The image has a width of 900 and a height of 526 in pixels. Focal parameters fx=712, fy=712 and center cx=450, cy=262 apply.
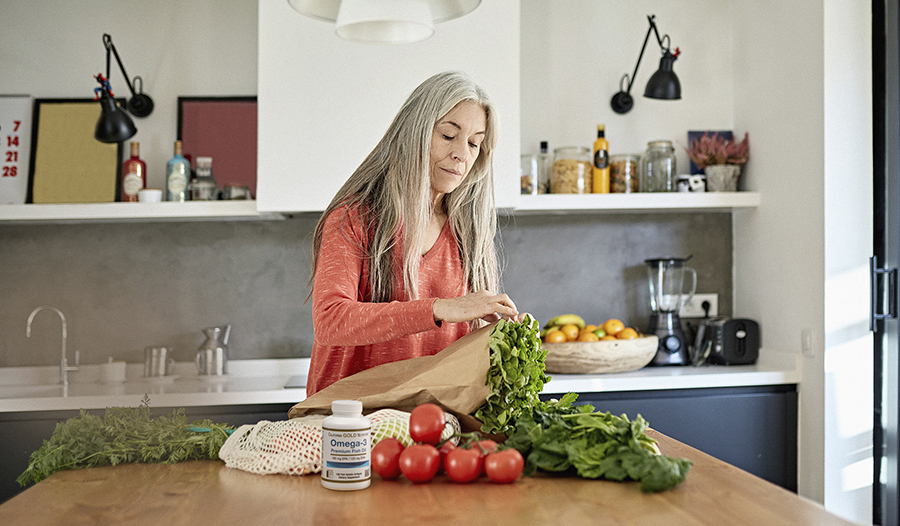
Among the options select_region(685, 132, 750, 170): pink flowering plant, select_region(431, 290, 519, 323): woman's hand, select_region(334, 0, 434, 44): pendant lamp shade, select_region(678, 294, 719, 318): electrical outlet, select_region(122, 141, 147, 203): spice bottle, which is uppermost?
select_region(685, 132, 750, 170): pink flowering plant

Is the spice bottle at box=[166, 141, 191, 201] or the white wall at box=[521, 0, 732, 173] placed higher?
the white wall at box=[521, 0, 732, 173]

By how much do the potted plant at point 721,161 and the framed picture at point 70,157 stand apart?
235cm

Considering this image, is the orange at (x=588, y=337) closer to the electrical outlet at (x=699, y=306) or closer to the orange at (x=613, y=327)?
the orange at (x=613, y=327)

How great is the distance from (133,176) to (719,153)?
7.55 feet

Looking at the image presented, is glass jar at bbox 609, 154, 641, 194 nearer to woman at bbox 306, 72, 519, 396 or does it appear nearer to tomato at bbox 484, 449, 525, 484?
woman at bbox 306, 72, 519, 396

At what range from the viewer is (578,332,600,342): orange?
2.61m

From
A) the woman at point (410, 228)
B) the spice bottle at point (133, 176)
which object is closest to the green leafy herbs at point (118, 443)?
the woman at point (410, 228)

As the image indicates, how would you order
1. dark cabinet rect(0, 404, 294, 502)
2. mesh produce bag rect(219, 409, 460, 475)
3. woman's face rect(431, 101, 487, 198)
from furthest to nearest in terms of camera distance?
dark cabinet rect(0, 404, 294, 502) < woman's face rect(431, 101, 487, 198) < mesh produce bag rect(219, 409, 460, 475)

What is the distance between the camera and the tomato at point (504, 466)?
103 cm

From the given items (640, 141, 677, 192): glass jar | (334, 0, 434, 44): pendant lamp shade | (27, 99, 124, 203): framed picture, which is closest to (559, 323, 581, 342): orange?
(640, 141, 677, 192): glass jar

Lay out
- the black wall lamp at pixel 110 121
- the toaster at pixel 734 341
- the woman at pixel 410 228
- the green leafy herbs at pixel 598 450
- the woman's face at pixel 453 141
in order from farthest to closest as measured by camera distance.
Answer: the toaster at pixel 734 341 → the black wall lamp at pixel 110 121 → the woman's face at pixel 453 141 → the woman at pixel 410 228 → the green leafy herbs at pixel 598 450

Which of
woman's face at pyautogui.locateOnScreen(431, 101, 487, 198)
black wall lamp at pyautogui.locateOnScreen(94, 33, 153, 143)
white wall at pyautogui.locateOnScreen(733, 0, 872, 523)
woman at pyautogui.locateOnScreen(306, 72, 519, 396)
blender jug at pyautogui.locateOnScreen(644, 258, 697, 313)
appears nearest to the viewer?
woman at pyautogui.locateOnScreen(306, 72, 519, 396)

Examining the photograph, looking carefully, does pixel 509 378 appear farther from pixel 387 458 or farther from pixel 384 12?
pixel 384 12

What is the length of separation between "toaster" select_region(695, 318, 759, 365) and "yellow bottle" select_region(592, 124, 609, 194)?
696 millimetres
